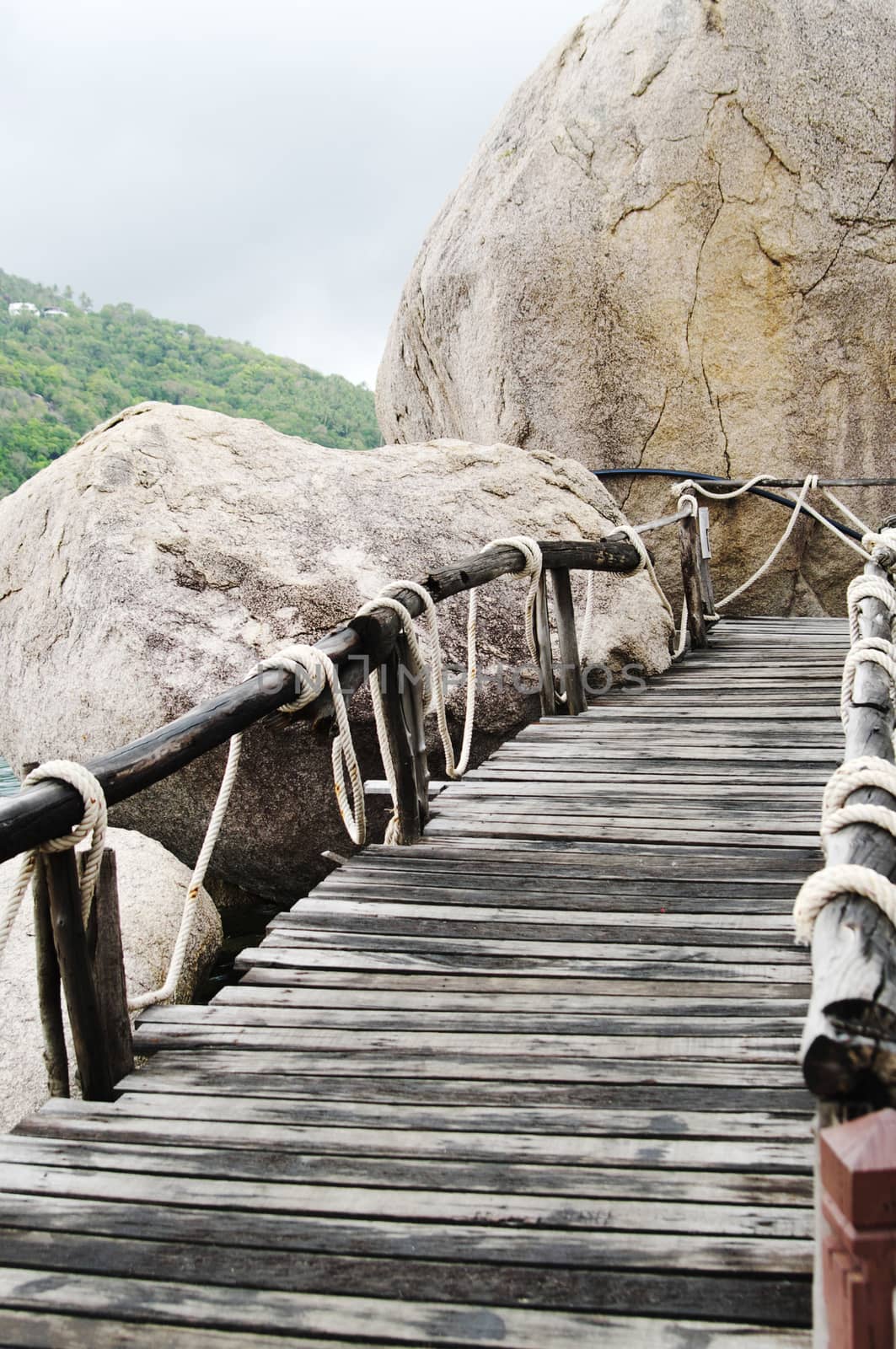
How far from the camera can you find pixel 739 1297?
1554 millimetres

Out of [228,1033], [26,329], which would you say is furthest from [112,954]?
[26,329]

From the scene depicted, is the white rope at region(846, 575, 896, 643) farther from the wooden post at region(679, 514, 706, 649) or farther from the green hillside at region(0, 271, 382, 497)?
the green hillside at region(0, 271, 382, 497)

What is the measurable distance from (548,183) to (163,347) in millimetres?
38245

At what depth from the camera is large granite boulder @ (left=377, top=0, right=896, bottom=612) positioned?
27.4 ft

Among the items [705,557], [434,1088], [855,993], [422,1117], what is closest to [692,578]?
[705,557]

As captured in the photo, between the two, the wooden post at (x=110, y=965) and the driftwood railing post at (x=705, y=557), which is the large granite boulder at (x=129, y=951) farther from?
the driftwood railing post at (x=705, y=557)

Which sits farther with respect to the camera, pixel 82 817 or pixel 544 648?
pixel 544 648

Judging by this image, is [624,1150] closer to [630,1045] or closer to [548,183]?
[630,1045]

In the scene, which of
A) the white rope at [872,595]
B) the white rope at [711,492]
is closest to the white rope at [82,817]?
the white rope at [872,595]

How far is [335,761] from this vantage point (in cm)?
321

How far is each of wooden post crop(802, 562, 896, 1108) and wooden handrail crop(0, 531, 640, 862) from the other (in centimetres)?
124

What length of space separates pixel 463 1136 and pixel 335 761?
1396mm

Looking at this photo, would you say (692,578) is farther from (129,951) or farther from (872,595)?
(129,951)

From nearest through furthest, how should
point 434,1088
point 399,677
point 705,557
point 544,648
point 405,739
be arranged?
point 434,1088 < point 399,677 < point 405,739 < point 544,648 < point 705,557
